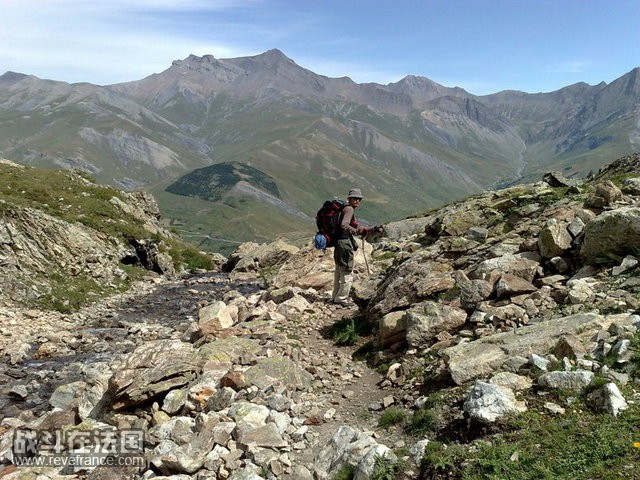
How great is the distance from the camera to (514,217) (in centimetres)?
2338

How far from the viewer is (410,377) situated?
1215cm

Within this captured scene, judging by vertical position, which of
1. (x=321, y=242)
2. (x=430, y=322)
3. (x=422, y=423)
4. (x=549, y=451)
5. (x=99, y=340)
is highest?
(x=321, y=242)

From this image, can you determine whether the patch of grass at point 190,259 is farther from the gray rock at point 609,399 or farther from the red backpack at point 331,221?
the gray rock at point 609,399

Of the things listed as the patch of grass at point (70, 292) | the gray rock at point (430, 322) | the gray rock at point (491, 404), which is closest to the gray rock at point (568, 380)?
the gray rock at point (491, 404)

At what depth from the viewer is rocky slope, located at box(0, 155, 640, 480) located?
323 inches

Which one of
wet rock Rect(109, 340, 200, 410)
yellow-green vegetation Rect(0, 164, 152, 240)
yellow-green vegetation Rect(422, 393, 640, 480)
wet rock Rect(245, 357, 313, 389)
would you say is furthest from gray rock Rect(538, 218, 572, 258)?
yellow-green vegetation Rect(0, 164, 152, 240)

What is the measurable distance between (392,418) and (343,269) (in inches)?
425

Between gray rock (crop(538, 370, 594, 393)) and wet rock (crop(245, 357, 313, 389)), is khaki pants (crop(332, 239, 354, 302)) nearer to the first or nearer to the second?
wet rock (crop(245, 357, 313, 389))

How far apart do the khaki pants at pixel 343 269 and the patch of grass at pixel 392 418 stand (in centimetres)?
1005

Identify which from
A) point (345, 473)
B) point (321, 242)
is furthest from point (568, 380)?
point (321, 242)

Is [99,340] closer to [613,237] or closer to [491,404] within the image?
[491,404]

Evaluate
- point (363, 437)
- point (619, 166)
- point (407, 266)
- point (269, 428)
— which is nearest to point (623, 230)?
point (407, 266)

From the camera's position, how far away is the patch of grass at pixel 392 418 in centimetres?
1020

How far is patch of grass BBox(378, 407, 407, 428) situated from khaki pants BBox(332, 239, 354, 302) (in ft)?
33.0
